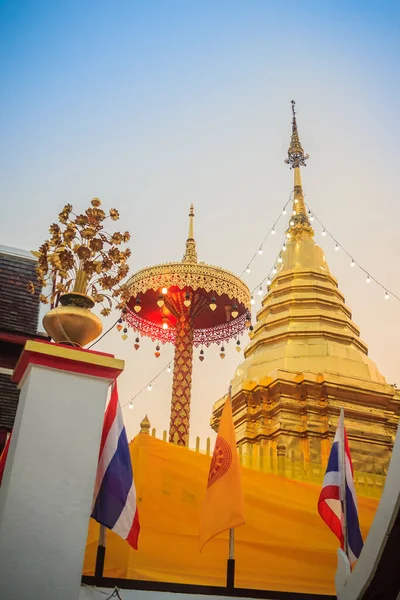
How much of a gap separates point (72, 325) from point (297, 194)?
48.8ft

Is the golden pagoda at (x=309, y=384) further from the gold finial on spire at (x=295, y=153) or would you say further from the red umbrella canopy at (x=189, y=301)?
the gold finial on spire at (x=295, y=153)

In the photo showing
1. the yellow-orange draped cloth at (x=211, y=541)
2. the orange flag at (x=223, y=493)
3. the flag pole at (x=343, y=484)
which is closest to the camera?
the orange flag at (x=223, y=493)

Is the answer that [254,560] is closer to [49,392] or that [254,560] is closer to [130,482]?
[130,482]

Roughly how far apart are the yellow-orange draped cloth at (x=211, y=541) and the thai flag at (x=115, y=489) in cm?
80

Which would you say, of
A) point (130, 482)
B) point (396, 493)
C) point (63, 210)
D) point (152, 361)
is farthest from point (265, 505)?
point (152, 361)

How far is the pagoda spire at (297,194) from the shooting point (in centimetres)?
1827

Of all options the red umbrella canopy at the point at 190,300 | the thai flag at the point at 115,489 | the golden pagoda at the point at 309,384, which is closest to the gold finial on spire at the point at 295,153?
the golden pagoda at the point at 309,384

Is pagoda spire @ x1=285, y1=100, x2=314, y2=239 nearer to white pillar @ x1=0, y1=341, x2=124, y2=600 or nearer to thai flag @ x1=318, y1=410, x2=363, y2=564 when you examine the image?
thai flag @ x1=318, y1=410, x2=363, y2=564

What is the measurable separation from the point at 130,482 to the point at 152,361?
13.7m

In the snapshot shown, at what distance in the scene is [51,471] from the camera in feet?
13.0

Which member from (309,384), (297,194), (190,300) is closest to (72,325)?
(190,300)

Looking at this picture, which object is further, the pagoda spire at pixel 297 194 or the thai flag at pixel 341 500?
the pagoda spire at pixel 297 194

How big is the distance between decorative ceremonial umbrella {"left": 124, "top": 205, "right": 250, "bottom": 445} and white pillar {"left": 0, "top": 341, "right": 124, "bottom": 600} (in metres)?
5.71

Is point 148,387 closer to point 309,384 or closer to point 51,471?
point 309,384
